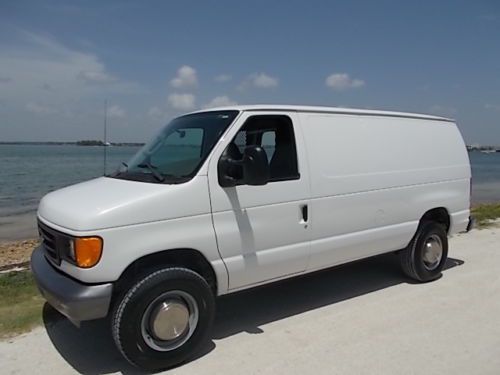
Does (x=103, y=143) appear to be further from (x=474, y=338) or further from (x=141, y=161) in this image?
(x=474, y=338)

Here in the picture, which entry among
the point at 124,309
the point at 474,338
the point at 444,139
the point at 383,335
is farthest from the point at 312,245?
the point at 444,139

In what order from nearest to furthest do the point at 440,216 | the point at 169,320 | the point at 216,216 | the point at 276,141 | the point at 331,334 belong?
1. the point at 169,320
2. the point at 216,216
3. the point at 331,334
4. the point at 276,141
5. the point at 440,216

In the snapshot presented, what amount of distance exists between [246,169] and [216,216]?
0.50m

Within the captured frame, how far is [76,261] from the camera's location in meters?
3.35

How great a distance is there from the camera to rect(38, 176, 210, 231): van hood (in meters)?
3.38

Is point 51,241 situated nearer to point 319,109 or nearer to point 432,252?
point 319,109

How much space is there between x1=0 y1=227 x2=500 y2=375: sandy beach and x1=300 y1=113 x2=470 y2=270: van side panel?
620 mm

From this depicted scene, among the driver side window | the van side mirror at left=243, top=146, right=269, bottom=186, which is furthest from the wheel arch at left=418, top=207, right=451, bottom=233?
the van side mirror at left=243, top=146, right=269, bottom=186

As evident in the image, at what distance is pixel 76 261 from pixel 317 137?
2.64 m

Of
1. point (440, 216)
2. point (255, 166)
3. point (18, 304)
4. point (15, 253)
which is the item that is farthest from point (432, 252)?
point (15, 253)

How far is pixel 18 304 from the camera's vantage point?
16.5 feet

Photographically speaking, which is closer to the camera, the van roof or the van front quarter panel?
the van front quarter panel

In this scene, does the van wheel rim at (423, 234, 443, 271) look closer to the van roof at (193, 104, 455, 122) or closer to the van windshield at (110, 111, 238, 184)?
the van roof at (193, 104, 455, 122)

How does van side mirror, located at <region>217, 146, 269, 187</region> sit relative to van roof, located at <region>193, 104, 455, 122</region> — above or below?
below
